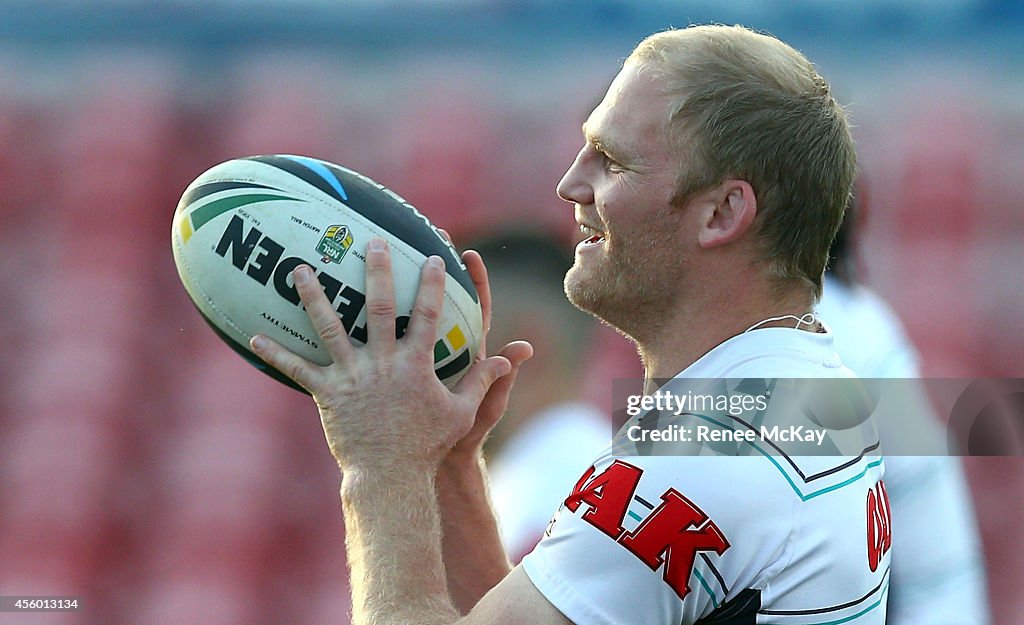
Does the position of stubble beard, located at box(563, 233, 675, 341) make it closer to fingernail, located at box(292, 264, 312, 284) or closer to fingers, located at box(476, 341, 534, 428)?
fingers, located at box(476, 341, 534, 428)

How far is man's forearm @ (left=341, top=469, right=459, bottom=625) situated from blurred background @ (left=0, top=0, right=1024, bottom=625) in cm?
203

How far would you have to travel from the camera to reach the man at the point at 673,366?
1406mm

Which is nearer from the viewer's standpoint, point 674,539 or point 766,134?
point 674,539

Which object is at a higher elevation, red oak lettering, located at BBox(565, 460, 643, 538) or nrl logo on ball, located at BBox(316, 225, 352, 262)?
nrl logo on ball, located at BBox(316, 225, 352, 262)

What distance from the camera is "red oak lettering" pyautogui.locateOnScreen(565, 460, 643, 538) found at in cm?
141

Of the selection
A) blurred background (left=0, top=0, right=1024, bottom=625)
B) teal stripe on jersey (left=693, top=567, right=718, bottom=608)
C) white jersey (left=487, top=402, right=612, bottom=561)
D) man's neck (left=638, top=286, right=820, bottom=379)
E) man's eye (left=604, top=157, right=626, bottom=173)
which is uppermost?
blurred background (left=0, top=0, right=1024, bottom=625)

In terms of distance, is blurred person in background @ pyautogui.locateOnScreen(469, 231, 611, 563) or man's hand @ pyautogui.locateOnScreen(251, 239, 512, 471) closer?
man's hand @ pyautogui.locateOnScreen(251, 239, 512, 471)

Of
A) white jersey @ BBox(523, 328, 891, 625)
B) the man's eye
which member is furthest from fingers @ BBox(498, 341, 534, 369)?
white jersey @ BBox(523, 328, 891, 625)

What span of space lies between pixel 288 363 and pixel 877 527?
832mm

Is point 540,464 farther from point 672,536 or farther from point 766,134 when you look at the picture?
point 672,536

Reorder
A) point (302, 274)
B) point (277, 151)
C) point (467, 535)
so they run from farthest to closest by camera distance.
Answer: point (277, 151) < point (467, 535) < point (302, 274)

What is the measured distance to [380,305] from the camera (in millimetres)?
1629

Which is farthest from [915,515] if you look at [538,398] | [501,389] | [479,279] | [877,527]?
[538,398]

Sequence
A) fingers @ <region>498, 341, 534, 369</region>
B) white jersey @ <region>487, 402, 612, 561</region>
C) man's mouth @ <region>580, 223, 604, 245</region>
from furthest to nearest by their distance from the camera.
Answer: white jersey @ <region>487, 402, 612, 561</region>, fingers @ <region>498, 341, 534, 369</region>, man's mouth @ <region>580, 223, 604, 245</region>
